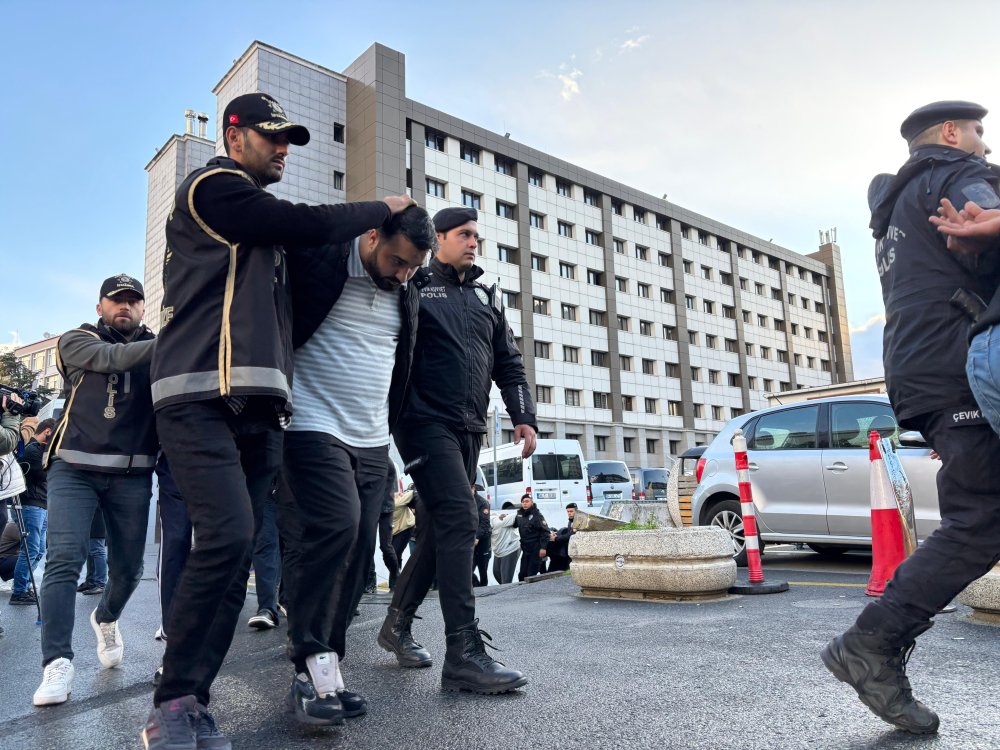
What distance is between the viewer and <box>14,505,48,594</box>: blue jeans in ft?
27.3

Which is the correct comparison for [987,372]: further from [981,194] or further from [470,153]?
[470,153]

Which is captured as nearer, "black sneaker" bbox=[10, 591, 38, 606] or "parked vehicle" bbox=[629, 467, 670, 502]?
"black sneaker" bbox=[10, 591, 38, 606]

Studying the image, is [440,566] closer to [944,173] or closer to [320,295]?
[320,295]

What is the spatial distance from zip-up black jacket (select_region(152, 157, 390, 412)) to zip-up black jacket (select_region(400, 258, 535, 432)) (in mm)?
1166

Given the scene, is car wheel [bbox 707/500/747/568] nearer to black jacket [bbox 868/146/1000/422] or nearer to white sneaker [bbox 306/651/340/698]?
black jacket [bbox 868/146/1000/422]

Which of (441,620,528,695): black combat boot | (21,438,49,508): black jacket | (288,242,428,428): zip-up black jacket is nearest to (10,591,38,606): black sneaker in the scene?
(21,438,49,508): black jacket

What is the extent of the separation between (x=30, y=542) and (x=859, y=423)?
8.52 metres

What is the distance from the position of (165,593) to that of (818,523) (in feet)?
20.4

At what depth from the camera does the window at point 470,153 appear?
46031 mm

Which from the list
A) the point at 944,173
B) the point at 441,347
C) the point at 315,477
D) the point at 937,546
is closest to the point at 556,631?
the point at 441,347

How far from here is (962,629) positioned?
4398mm

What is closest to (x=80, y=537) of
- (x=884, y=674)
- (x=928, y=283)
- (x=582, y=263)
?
(x=884, y=674)

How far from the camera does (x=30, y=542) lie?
8320mm

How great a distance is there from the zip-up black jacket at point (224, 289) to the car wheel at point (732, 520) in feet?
22.7
